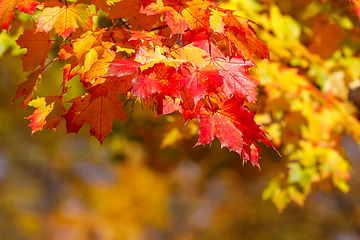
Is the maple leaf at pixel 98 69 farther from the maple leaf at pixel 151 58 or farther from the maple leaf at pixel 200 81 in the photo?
the maple leaf at pixel 200 81

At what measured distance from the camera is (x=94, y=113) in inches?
44.6

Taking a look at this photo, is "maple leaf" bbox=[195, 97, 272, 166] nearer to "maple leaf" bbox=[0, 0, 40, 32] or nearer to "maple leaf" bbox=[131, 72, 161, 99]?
"maple leaf" bbox=[131, 72, 161, 99]

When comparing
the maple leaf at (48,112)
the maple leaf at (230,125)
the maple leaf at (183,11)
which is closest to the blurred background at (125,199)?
the maple leaf at (48,112)

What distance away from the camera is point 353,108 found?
2.87m

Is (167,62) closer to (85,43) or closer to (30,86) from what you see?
(85,43)

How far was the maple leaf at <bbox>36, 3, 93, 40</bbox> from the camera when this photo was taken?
3.51 feet

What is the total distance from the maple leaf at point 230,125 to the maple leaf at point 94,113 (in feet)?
0.92

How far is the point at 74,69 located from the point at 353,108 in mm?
2571

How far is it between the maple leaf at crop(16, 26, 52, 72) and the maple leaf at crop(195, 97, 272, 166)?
636 mm

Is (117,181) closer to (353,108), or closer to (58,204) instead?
(58,204)

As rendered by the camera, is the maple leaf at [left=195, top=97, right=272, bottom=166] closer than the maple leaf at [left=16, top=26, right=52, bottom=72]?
Yes

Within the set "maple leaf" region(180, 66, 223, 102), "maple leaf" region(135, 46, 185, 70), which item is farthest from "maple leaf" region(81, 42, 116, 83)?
"maple leaf" region(180, 66, 223, 102)

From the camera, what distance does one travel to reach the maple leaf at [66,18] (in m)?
1.07

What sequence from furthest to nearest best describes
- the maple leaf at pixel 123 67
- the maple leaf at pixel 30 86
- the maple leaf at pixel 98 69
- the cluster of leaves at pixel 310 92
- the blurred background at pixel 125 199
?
the blurred background at pixel 125 199 → the cluster of leaves at pixel 310 92 → the maple leaf at pixel 30 86 → the maple leaf at pixel 98 69 → the maple leaf at pixel 123 67
